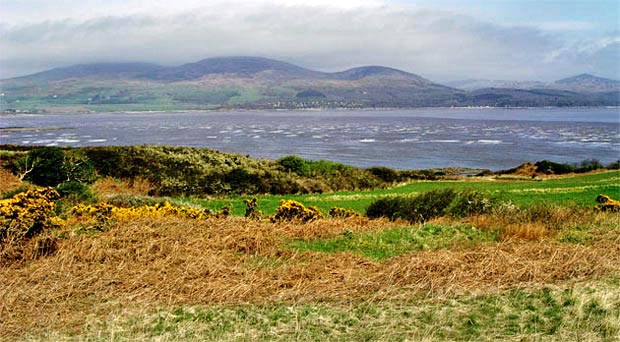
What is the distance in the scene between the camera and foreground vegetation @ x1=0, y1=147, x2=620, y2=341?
22.7 feet

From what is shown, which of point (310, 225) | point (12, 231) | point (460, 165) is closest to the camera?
point (12, 231)

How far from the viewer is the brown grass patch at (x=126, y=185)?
27.3m

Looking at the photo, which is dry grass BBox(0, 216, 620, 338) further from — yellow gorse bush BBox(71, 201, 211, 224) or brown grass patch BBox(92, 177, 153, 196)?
brown grass patch BBox(92, 177, 153, 196)

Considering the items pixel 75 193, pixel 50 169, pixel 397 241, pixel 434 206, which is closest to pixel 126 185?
pixel 50 169

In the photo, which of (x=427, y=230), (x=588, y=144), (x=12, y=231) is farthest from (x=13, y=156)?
(x=588, y=144)

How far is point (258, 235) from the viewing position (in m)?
11.5

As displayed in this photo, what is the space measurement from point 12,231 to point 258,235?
459 cm

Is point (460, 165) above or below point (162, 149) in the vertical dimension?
below

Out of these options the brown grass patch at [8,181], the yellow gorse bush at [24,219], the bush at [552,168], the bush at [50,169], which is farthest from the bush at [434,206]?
the bush at [552,168]

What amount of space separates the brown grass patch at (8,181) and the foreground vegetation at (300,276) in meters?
9.44

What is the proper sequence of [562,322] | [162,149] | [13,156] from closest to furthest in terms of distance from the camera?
[562,322], [13,156], [162,149]

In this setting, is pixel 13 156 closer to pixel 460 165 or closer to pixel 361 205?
pixel 361 205

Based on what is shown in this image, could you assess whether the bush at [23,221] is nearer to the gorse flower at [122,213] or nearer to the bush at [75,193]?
the gorse flower at [122,213]

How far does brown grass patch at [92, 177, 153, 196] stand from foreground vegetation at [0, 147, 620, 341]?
12.7 meters
